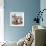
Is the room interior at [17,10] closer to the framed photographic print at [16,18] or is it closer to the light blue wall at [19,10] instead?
the light blue wall at [19,10]

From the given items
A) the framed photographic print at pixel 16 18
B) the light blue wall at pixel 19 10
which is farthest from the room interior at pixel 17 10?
the framed photographic print at pixel 16 18

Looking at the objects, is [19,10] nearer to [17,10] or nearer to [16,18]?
[17,10]

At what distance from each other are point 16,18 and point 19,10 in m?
0.34

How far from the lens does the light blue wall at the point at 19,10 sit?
5.12m

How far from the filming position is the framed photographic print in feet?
16.9

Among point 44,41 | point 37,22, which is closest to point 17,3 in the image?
point 37,22

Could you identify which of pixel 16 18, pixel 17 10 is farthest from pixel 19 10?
pixel 16 18

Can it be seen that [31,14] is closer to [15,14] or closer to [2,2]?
[15,14]

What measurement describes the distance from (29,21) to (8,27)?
0.84 m

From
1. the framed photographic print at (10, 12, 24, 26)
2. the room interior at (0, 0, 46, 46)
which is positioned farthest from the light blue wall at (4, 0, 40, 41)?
the framed photographic print at (10, 12, 24, 26)

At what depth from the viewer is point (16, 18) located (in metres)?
5.20

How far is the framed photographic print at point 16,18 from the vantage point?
16.9 feet

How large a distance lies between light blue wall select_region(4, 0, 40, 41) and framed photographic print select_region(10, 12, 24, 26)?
0.12m

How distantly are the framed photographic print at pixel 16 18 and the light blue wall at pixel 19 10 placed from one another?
0.12m
